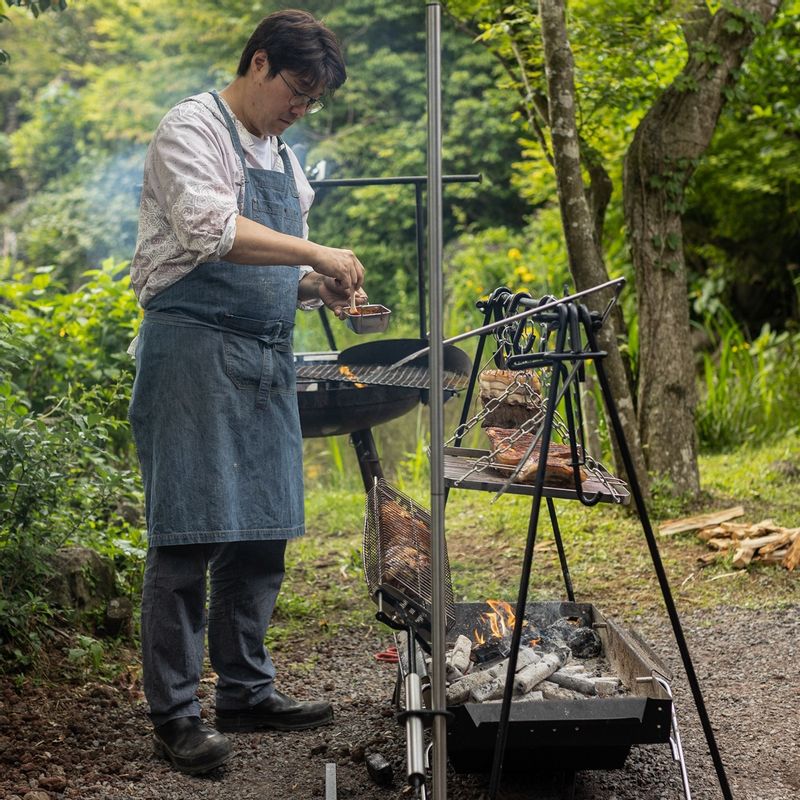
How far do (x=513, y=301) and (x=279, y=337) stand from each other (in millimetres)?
719

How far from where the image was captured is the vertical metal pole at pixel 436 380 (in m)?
2.04

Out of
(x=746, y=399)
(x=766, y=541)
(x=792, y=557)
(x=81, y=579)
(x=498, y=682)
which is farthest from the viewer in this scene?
(x=746, y=399)

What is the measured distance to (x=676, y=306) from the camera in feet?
18.3

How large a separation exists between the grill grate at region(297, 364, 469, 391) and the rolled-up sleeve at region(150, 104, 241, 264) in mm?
993

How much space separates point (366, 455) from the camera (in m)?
4.23

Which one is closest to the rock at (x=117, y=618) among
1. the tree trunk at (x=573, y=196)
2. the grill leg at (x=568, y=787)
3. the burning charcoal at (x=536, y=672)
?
the burning charcoal at (x=536, y=672)

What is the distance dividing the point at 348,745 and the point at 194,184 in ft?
5.73

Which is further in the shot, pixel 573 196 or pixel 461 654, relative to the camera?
pixel 573 196

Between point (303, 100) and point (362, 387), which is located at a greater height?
point (303, 100)

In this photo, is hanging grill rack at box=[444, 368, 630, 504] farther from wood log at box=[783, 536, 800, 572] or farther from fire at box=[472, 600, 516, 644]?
wood log at box=[783, 536, 800, 572]

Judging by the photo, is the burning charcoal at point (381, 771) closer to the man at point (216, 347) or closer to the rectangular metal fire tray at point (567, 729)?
the rectangular metal fire tray at point (567, 729)

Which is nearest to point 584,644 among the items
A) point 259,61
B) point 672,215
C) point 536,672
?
point 536,672

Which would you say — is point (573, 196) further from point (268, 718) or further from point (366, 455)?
point (268, 718)

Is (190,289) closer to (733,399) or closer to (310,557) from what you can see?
(310,557)
